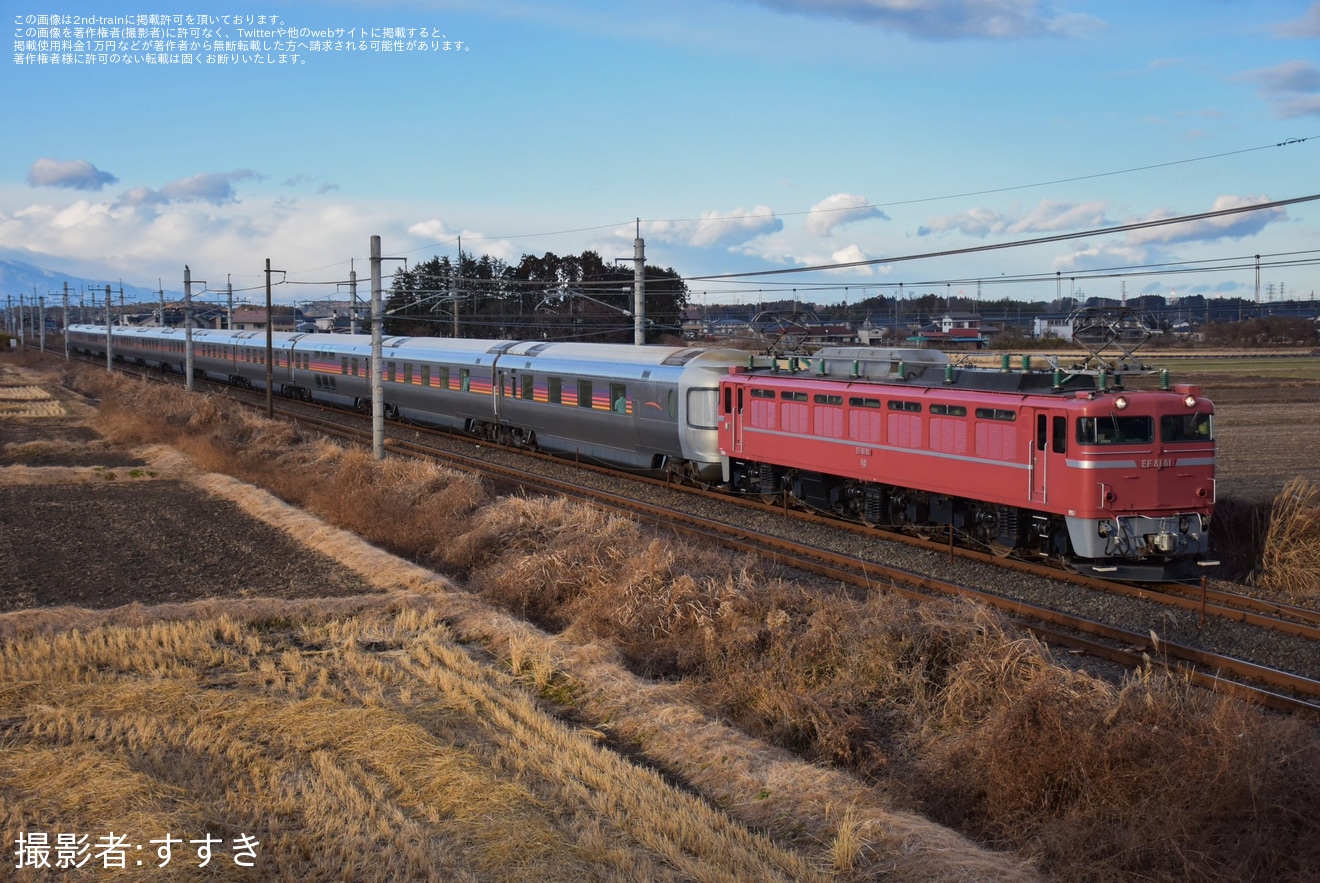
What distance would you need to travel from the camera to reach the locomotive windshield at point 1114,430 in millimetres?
15414

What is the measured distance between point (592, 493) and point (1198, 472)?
12057mm

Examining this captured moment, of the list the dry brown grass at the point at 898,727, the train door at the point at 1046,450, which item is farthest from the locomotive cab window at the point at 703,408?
the train door at the point at 1046,450

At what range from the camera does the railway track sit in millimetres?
11414

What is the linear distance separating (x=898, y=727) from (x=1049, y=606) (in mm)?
5105

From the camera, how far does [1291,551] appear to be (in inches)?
630

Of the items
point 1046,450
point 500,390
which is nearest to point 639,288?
point 500,390

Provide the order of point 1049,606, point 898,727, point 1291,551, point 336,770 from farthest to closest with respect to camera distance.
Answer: point 1291,551 → point 1049,606 → point 898,727 → point 336,770

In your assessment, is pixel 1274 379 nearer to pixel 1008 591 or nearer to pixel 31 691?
pixel 1008 591

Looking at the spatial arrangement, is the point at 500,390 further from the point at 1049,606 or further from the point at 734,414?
the point at 1049,606

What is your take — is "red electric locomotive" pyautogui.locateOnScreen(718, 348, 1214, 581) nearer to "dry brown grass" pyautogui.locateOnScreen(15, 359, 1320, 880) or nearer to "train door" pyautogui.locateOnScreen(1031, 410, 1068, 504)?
"train door" pyautogui.locateOnScreen(1031, 410, 1068, 504)

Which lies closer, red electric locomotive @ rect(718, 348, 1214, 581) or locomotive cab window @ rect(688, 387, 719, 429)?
red electric locomotive @ rect(718, 348, 1214, 581)

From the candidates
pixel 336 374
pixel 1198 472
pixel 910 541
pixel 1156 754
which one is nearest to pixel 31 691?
pixel 1156 754

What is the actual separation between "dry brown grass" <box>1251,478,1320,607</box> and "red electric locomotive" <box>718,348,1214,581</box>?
3.15 feet

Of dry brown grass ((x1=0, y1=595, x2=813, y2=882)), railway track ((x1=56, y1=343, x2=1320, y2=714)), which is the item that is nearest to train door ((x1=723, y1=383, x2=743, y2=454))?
railway track ((x1=56, y1=343, x2=1320, y2=714))
